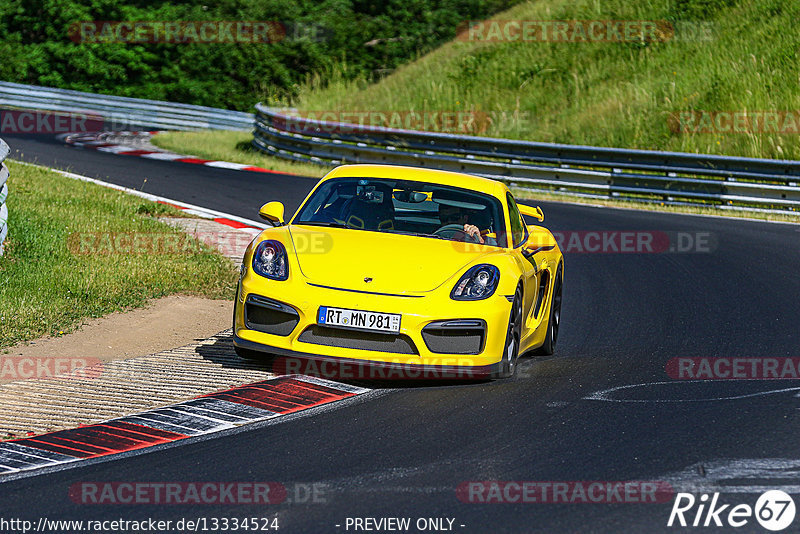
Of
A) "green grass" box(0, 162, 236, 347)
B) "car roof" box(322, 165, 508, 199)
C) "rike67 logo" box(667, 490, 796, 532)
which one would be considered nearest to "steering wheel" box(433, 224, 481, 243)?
"car roof" box(322, 165, 508, 199)

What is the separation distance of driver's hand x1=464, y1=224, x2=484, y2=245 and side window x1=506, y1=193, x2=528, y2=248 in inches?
10.9

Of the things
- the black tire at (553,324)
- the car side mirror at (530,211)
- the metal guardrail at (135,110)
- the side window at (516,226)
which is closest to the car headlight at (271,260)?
the side window at (516,226)

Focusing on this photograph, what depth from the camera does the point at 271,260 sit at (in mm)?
7793

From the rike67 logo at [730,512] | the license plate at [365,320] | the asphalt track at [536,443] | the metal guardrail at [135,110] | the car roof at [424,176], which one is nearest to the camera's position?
the rike67 logo at [730,512]

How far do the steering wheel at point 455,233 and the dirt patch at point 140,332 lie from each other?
2143mm

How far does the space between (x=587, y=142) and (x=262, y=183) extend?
9.06 m

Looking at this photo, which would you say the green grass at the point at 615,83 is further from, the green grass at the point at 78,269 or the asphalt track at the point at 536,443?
the asphalt track at the point at 536,443

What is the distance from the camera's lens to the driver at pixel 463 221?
840 centimetres

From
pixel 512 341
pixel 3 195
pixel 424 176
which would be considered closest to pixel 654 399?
pixel 512 341

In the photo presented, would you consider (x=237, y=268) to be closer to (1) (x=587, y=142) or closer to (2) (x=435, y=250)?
(2) (x=435, y=250)

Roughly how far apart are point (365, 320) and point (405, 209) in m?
1.68

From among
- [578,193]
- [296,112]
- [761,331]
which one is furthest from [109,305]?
[296,112]

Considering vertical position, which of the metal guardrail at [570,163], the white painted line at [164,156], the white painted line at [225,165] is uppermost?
the metal guardrail at [570,163]

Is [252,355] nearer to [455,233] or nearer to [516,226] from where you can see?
[455,233]
